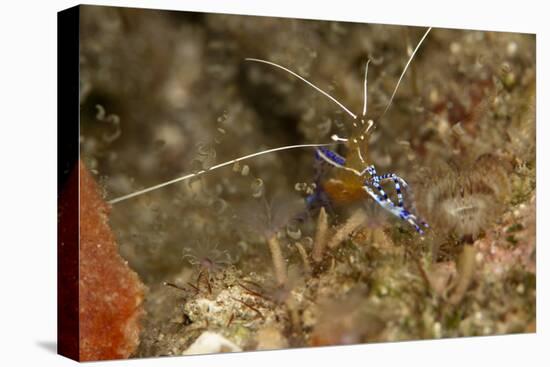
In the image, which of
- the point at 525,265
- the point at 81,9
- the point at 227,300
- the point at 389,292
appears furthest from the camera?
the point at 525,265

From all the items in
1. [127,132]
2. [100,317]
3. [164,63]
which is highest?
[164,63]

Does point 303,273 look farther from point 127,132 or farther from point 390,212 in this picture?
point 127,132

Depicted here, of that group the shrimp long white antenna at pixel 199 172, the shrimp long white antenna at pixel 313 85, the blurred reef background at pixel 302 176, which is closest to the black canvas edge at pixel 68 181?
the blurred reef background at pixel 302 176

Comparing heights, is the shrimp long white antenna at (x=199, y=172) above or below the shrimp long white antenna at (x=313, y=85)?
below

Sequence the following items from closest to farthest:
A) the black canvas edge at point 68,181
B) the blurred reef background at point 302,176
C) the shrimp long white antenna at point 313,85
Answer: the black canvas edge at point 68,181 < the blurred reef background at point 302,176 < the shrimp long white antenna at point 313,85

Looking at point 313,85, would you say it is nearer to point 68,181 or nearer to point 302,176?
point 302,176

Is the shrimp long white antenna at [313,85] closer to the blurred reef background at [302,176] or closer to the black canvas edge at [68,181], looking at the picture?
the blurred reef background at [302,176]

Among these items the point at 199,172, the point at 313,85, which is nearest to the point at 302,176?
the point at 313,85

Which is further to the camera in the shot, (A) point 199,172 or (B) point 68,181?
(A) point 199,172

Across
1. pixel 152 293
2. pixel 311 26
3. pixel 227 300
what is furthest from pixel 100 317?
pixel 311 26
